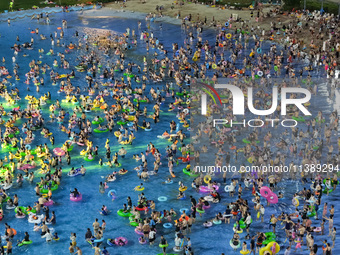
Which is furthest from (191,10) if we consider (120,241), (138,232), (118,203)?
(120,241)

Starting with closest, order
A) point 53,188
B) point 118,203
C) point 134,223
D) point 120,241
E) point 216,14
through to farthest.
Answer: point 120,241, point 134,223, point 118,203, point 53,188, point 216,14

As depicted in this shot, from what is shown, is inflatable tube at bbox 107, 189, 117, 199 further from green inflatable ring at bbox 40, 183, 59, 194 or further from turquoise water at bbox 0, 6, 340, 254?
green inflatable ring at bbox 40, 183, 59, 194

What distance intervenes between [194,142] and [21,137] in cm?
1680

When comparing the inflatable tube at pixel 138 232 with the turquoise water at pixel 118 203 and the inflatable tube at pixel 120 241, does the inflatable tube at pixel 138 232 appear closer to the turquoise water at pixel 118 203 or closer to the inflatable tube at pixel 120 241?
the turquoise water at pixel 118 203

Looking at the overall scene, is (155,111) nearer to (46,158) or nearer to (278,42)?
(46,158)

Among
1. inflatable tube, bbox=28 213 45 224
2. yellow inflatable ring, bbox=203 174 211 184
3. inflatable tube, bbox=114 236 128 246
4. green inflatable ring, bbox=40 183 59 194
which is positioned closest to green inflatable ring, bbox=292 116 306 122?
yellow inflatable ring, bbox=203 174 211 184

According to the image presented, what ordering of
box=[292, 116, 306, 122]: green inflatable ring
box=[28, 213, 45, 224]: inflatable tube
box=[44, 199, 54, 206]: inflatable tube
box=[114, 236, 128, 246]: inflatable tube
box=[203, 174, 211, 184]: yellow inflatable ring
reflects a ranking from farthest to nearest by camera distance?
box=[292, 116, 306, 122]: green inflatable ring < box=[203, 174, 211, 184]: yellow inflatable ring < box=[44, 199, 54, 206]: inflatable tube < box=[28, 213, 45, 224]: inflatable tube < box=[114, 236, 128, 246]: inflatable tube

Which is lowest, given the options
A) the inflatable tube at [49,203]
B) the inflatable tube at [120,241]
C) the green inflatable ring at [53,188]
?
the inflatable tube at [120,241]

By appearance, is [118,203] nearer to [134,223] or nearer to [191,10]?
[134,223]

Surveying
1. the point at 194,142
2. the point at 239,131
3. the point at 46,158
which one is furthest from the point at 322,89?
the point at 46,158

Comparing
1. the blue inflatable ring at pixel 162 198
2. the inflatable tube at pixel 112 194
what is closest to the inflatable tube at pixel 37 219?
the inflatable tube at pixel 112 194

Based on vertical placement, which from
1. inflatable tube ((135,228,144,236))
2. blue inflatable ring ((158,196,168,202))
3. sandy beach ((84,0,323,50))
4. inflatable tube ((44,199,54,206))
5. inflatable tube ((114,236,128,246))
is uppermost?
sandy beach ((84,0,323,50))

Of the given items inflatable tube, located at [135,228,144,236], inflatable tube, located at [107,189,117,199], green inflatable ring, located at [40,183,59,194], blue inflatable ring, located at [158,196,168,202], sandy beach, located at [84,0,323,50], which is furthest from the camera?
sandy beach, located at [84,0,323,50]

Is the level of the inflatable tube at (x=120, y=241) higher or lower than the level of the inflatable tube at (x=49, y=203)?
lower
